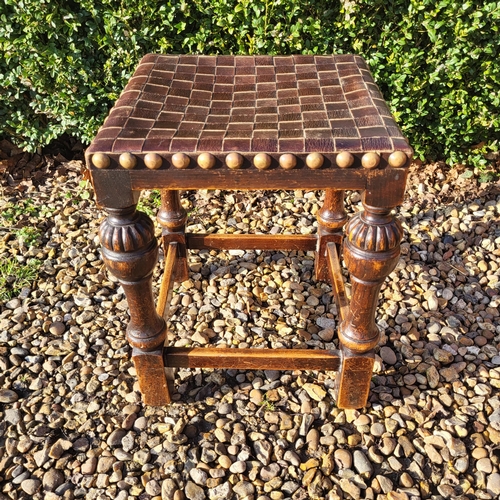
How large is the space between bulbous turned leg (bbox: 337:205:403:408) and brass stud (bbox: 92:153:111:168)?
23.6 inches

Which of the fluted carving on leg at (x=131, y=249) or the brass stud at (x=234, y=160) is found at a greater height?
the brass stud at (x=234, y=160)

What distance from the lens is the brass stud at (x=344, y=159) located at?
1253mm

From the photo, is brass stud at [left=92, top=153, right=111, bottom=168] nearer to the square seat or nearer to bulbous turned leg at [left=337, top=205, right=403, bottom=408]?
the square seat

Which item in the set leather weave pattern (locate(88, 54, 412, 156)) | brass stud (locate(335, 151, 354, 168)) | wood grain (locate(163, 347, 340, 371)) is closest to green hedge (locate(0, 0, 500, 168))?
leather weave pattern (locate(88, 54, 412, 156))

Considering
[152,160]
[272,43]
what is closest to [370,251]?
[152,160]

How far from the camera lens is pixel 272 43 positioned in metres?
2.45

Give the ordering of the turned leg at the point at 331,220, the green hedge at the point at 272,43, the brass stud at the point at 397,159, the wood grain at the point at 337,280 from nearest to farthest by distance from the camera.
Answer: the brass stud at the point at 397,159 < the wood grain at the point at 337,280 < the turned leg at the point at 331,220 < the green hedge at the point at 272,43

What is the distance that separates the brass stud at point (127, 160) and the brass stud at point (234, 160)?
0.69 feet

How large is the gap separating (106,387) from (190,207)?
3.60ft

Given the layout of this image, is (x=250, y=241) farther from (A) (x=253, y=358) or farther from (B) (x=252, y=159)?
(B) (x=252, y=159)

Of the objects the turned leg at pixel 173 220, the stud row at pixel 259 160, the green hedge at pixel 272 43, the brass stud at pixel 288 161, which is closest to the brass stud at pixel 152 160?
the stud row at pixel 259 160

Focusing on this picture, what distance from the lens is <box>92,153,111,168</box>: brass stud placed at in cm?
126

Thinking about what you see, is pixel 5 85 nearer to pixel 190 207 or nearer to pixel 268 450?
pixel 190 207

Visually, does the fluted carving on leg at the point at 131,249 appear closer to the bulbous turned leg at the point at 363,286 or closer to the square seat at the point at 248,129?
the square seat at the point at 248,129
